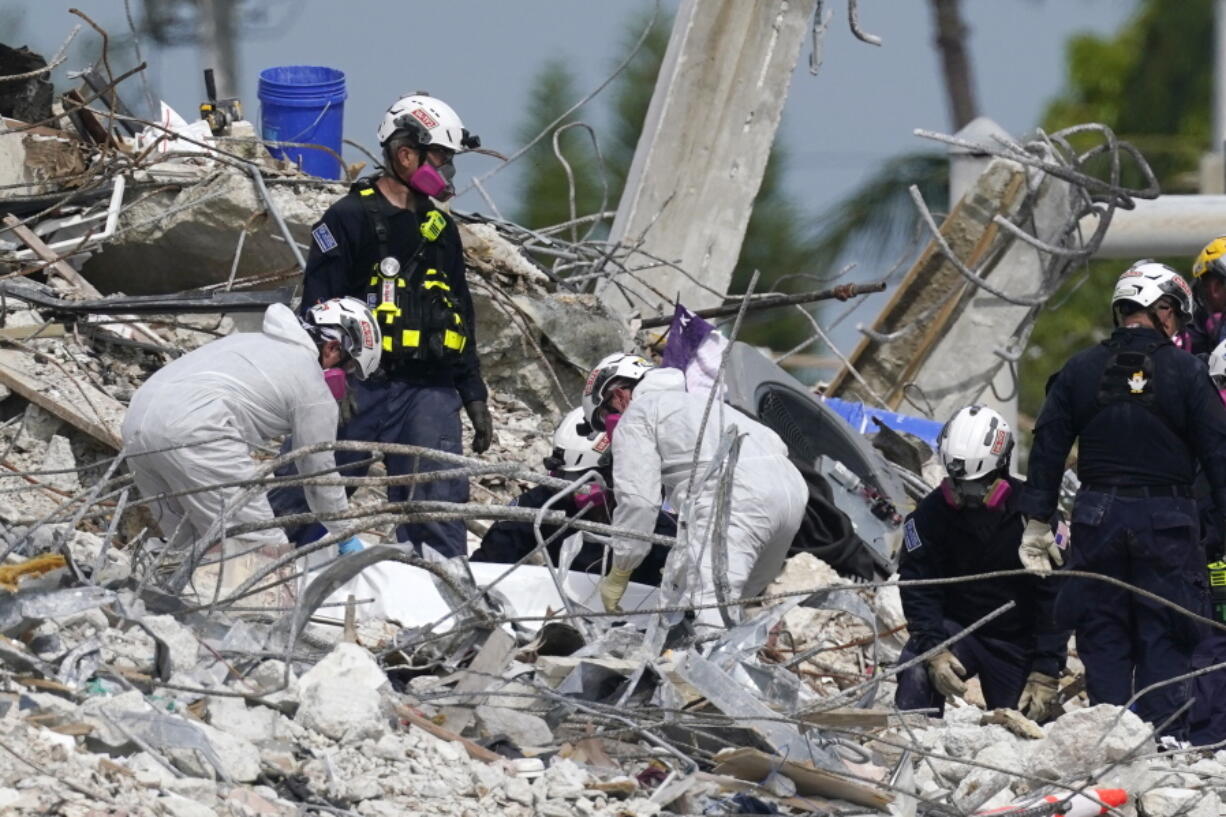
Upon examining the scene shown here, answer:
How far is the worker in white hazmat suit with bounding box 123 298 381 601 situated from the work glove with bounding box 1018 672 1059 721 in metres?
2.39

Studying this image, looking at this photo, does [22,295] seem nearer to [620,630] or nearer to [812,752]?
[620,630]

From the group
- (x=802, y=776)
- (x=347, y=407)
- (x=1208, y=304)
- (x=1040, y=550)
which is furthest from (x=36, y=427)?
(x=1208, y=304)

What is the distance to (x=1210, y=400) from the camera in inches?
314

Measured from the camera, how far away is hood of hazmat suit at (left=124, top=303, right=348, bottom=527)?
300 inches

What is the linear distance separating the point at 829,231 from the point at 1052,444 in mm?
20109

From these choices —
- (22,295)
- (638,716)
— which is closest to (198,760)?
(638,716)

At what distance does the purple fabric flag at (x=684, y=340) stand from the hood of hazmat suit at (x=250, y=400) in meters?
2.06

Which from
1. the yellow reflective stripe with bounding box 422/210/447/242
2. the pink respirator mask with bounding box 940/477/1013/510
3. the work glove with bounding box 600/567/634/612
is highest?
the yellow reflective stripe with bounding box 422/210/447/242

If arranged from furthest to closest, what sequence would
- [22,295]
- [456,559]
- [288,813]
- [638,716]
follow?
[22,295] < [456,559] < [638,716] < [288,813]

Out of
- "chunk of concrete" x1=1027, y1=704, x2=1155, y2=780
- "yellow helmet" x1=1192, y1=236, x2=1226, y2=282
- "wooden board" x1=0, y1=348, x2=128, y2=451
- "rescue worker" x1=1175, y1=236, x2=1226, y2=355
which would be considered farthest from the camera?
"wooden board" x1=0, y1=348, x2=128, y2=451

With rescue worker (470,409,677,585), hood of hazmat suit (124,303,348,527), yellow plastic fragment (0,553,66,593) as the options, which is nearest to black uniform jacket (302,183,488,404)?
rescue worker (470,409,677,585)

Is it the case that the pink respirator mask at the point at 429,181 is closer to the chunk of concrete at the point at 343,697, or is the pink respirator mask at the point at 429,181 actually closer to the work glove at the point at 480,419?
the work glove at the point at 480,419

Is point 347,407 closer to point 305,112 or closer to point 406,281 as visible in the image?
point 406,281

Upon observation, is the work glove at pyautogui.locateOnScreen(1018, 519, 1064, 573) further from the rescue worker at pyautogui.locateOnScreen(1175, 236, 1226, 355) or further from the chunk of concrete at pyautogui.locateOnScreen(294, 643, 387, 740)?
the chunk of concrete at pyautogui.locateOnScreen(294, 643, 387, 740)
